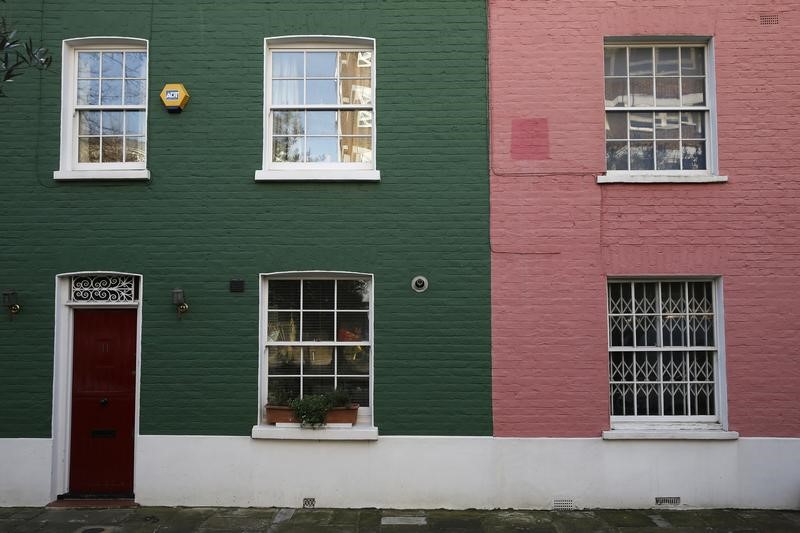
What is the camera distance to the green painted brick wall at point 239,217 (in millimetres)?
7836

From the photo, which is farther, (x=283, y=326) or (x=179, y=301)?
(x=283, y=326)

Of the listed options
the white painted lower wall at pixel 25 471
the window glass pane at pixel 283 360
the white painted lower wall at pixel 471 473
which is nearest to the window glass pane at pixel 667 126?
the white painted lower wall at pixel 471 473

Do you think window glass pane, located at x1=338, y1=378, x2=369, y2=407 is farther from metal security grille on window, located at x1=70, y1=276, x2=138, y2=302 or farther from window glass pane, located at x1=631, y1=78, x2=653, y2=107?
window glass pane, located at x1=631, y1=78, x2=653, y2=107

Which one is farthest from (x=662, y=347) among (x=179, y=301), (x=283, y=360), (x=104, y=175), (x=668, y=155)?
(x=104, y=175)

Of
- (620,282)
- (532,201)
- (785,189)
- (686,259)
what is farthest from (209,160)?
(785,189)

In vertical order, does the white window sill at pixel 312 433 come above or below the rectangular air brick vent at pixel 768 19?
below

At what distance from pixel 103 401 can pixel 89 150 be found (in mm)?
3365

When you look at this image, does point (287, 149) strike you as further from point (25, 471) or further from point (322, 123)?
point (25, 471)

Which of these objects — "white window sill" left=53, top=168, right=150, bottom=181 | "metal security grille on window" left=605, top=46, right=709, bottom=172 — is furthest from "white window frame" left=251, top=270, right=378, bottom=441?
"metal security grille on window" left=605, top=46, right=709, bottom=172

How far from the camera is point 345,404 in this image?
310 inches

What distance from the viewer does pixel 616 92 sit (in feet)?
27.0

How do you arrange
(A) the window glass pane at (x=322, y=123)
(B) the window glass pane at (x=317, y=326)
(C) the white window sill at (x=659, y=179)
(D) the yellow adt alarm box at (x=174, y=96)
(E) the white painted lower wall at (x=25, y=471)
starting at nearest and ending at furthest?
(E) the white painted lower wall at (x=25, y=471) < (C) the white window sill at (x=659, y=179) < (D) the yellow adt alarm box at (x=174, y=96) < (B) the window glass pane at (x=317, y=326) < (A) the window glass pane at (x=322, y=123)

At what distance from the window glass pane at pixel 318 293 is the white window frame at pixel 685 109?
12.4 feet

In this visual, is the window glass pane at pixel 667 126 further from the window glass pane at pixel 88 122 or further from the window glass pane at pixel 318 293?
the window glass pane at pixel 88 122
